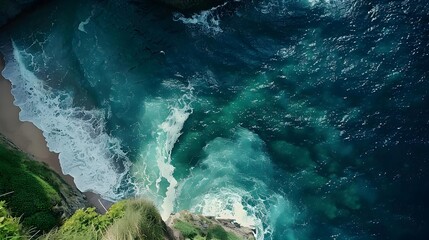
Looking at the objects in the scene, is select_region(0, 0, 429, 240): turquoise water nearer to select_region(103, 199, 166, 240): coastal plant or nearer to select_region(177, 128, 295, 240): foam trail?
select_region(177, 128, 295, 240): foam trail

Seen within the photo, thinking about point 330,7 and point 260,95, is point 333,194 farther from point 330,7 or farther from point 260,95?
point 330,7

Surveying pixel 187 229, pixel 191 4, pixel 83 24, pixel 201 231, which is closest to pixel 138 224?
pixel 187 229

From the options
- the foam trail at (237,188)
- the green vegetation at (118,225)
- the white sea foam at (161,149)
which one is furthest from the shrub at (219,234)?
the white sea foam at (161,149)

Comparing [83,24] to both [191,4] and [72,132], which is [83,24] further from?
[72,132]

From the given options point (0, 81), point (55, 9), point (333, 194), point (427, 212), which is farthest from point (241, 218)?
point (55, 9)

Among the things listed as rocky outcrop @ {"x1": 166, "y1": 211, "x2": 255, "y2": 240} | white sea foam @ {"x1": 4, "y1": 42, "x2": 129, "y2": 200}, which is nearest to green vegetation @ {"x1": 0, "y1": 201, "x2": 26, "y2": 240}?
rocky outcrop @ {"x1": 166, "y1": 211, "x2": 255, "y2": 240}
